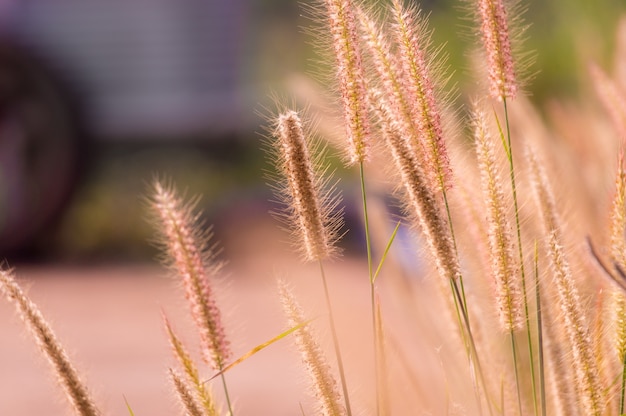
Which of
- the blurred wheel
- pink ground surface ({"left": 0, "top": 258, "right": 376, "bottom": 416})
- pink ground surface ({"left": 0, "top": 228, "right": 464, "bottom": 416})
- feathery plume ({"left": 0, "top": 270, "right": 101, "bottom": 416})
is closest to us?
feathery plume ({"left": 0, "top": 270, "right": 101, "bottom": 416})

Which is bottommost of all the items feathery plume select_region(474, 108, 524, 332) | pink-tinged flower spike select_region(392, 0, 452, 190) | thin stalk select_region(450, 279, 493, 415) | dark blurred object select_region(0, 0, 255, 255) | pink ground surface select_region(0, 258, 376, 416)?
pink ground surface select_region(0, 258, 376, 416)

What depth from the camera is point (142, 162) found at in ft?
24.8

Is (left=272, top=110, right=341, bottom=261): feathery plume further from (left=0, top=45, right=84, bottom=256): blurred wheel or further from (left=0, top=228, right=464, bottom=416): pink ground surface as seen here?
(left=0, top=45, right=84, bottom=256): blurred wheel

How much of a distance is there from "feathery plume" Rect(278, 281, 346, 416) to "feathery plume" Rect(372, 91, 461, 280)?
0.43 ft

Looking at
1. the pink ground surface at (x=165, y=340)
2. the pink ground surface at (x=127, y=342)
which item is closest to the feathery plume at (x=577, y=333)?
the pink ground surface at (x=165, y=340)

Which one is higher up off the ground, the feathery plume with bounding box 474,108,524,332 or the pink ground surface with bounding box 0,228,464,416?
the feathery plume with bounding box 474,108,524,332

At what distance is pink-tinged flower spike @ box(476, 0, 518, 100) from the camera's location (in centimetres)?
96

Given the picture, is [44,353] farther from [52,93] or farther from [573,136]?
[52,93]

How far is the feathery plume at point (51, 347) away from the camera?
861mm

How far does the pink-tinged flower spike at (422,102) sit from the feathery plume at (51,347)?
0.35 m

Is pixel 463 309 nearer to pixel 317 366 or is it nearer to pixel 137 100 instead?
pixel 317 366

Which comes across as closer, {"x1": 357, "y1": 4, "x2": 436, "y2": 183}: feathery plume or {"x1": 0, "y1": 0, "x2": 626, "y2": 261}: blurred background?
{"x1": 357, "y1": 4, "x2": 436, "y2": 183}: feathery plume

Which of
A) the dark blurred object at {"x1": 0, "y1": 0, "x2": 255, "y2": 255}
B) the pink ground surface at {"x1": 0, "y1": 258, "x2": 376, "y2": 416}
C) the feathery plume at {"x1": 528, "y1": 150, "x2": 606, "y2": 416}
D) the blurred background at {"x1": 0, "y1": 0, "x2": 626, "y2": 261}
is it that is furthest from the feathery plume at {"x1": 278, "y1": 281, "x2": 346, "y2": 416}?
the dark blurred object at {"x1": 0, "y1": 0, "x2": 255, "y2": 255}

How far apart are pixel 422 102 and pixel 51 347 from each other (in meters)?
0.38
